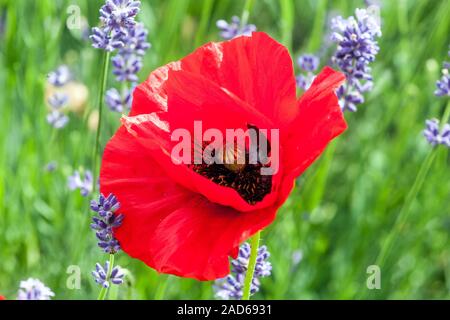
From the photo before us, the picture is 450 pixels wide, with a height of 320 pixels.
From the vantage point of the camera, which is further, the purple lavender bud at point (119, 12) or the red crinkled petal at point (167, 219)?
the purple lavender bud at point (119, 12)

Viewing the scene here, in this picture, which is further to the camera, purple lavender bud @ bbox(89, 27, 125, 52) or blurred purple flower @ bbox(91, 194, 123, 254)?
purple lavender bud @ bbox(89, 27, 125, 52)

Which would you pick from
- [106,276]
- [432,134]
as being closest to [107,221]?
[106,276]

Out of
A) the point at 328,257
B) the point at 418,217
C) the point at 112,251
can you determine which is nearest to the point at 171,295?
the point at 328,257

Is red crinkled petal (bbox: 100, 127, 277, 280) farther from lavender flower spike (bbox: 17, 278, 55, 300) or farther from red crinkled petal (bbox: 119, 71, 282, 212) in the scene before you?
lavender flower spike (bbox: 17, 278, 55, 300)

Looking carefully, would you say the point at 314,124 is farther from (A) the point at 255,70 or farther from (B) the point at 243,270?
(B) the point at 243,270

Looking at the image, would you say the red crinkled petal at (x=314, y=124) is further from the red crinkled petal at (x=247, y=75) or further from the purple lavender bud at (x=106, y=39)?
the purple lavender bud at (x=106, y=39)

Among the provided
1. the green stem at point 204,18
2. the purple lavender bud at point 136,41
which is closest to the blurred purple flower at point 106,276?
the purple lavender bud at point 136,41

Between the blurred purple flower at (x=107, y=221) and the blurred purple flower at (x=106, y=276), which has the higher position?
the blurred purple flower at (x=107, y=221)

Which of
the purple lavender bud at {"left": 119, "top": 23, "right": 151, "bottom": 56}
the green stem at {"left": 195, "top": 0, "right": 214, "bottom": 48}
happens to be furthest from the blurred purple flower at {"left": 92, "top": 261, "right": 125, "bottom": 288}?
the green stem at {"left": 195, "top": 0, "right": 214, "bottom": 48}
